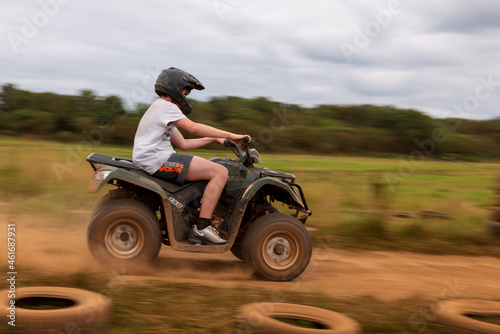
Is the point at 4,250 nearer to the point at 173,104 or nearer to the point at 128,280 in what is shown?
the point at 128,280

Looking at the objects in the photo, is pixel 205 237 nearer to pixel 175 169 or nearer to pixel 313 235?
pixel 175 169

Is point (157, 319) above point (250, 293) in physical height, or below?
below

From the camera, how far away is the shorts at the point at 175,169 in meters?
6.40

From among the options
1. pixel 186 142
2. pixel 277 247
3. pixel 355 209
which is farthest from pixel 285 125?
pixel 277 247

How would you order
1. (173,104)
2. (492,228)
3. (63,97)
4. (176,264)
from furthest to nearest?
(63,97), (492,228), (176,264), (173,104)

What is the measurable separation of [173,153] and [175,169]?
0.21m

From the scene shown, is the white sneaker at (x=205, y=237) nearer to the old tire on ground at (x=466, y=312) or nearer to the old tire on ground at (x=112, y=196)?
the old tire on ground at (x=112, y=196)

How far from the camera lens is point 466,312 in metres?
5.51

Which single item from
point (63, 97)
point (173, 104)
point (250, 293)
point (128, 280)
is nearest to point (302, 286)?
point (250, 293)

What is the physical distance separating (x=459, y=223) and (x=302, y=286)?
5.70m

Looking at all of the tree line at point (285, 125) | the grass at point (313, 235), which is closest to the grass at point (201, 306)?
the grass at point (313, 235)

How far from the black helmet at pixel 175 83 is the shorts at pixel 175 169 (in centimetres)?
67

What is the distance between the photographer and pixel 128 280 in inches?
235

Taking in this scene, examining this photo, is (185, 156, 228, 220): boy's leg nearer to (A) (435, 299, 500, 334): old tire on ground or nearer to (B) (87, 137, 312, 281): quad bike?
(B) (87, 137, 312, 281): quad bike
